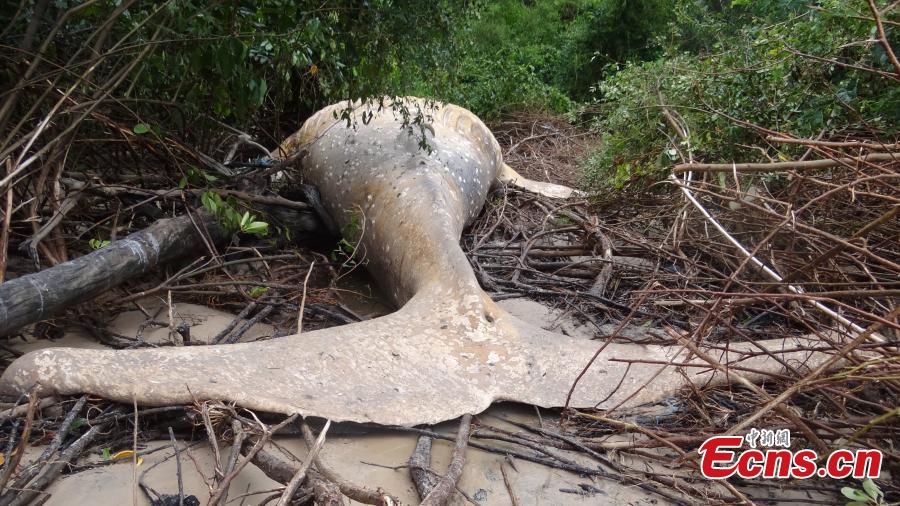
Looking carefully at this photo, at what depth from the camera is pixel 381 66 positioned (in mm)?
3100

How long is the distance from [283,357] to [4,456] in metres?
0.82

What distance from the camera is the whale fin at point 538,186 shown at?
5197 mm

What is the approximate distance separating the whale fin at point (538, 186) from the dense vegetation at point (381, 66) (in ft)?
0.78

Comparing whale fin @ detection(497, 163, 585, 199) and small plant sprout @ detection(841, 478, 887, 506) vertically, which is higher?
small plant sprout @ detection(841, 478, 887, 506)

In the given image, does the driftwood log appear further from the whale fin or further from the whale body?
the whale fin

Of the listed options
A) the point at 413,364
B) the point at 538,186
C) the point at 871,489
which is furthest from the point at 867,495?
the point at 538,186

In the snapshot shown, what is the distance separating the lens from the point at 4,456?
70.5 inches

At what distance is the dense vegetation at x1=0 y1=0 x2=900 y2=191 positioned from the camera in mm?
2795

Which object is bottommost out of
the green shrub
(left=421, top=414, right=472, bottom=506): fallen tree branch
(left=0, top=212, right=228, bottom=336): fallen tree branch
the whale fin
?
the whale fin

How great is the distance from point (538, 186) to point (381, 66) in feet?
8.54

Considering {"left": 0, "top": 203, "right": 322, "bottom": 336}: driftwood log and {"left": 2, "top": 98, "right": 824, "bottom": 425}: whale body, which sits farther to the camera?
{"left": 0, "top": 203, "right": 322, "bottom": 336}: driftwood log

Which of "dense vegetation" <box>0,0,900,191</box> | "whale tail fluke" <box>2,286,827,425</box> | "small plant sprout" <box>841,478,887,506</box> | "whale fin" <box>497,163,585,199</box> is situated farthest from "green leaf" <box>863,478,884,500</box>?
"whale fin" <box>497,163,585,199</box>

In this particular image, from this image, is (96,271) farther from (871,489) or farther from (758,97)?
(758,97)

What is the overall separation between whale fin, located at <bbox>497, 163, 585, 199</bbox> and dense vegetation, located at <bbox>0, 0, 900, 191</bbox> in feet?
0.78
